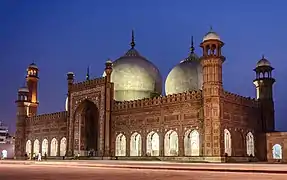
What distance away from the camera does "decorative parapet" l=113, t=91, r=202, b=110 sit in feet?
55.5

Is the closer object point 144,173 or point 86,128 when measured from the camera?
point 144,173

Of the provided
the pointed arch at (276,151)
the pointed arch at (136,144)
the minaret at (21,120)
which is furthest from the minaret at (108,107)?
the minaret at (21,120)

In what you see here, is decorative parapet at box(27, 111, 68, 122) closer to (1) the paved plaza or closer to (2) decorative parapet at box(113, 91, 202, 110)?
(2) decorative parapet at box(113, 91, 202, 110)

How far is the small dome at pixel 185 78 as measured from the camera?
2003cm

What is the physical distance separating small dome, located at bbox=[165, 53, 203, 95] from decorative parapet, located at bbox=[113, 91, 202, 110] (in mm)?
2358

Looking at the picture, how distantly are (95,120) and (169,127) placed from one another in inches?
246

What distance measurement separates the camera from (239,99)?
17500 millimetres

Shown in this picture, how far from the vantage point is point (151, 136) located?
18797 mm

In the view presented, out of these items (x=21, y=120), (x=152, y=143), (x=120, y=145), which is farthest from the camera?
(x=21, y=120)

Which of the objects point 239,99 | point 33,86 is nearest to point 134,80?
point 239,99

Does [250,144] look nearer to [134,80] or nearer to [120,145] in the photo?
[120,145]

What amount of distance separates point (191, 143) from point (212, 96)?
342 centimetres

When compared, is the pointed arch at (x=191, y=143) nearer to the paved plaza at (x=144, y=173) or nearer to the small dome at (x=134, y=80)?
the small dome at (x=134, y=80)

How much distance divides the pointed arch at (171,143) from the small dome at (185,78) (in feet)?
9.46
